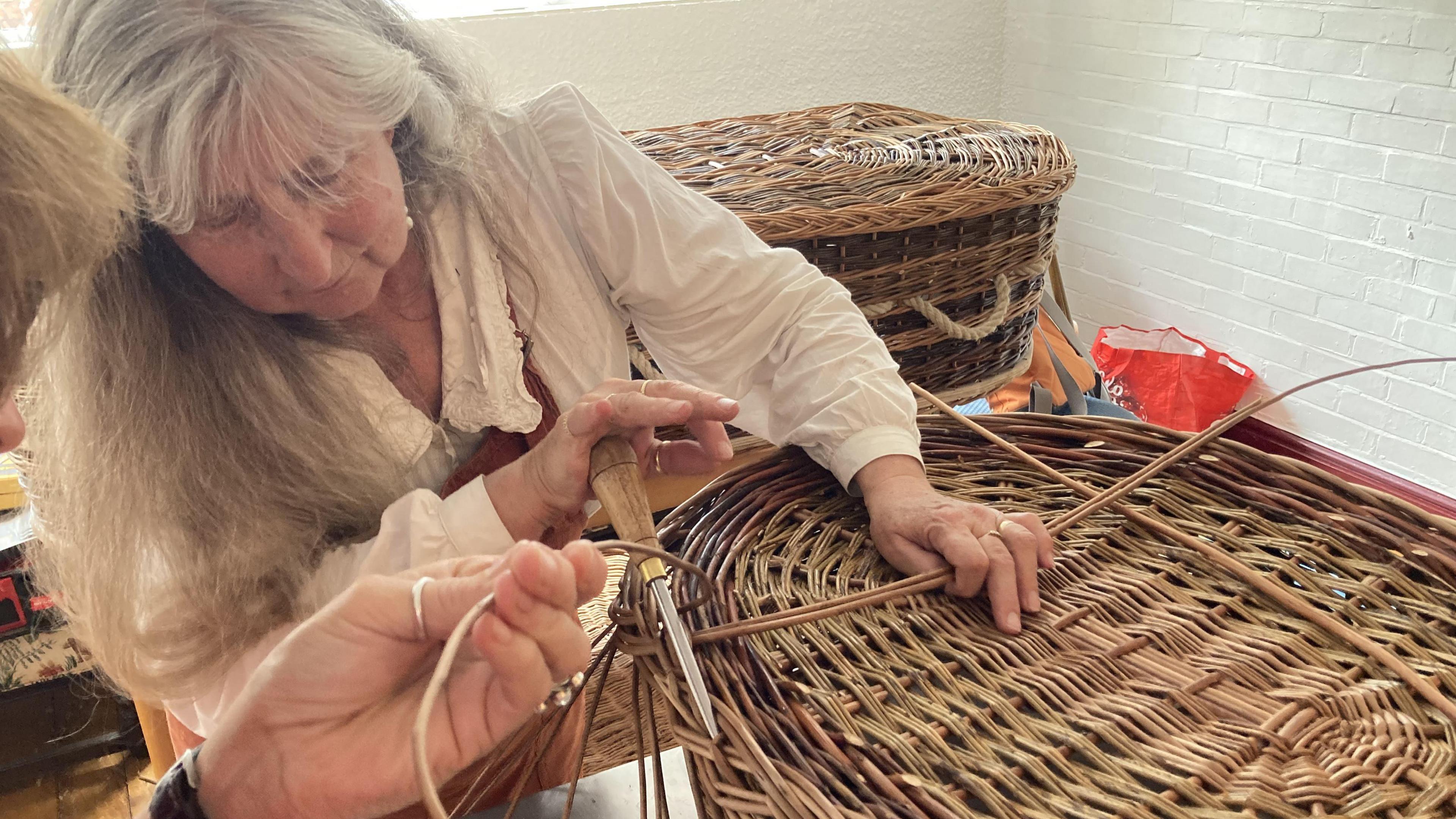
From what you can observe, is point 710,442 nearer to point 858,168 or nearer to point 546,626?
point 546,626

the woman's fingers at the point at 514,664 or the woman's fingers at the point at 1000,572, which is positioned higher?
the woman's fingers at the point at 514,664

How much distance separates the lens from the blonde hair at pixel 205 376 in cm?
60

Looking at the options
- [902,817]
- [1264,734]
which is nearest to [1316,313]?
[1264,734]

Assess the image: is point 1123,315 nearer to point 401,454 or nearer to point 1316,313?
point 1316,313

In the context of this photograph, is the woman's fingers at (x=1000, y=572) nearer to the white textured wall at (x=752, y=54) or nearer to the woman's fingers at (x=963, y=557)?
the woman's fingers at (x=963, y=557)

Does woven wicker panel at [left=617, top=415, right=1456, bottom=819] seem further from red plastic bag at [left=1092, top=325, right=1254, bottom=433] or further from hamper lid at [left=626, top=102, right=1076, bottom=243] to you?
red plastic bag at [left=1092, top=325, right=1254, bottom=433]

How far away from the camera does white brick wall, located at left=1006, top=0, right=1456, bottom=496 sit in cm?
179

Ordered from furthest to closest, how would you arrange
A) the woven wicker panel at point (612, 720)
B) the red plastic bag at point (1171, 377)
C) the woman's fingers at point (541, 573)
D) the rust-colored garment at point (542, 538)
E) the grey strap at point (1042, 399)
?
the red plastic bag at point (1171, 377), the grey strap at point (1042, 399), the woven wicker panel at point (612, 720), the rust-colored garment at point (542, 538), the woman's fingers at point (541, 573)

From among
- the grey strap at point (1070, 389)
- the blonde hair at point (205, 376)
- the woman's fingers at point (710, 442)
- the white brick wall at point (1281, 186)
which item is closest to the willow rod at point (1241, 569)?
the woman's fingers at point (710, 442)

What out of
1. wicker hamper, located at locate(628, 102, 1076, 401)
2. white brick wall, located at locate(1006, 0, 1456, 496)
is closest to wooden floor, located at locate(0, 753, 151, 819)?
wicker hamper, located at locate(628, 102, 1076, 401)

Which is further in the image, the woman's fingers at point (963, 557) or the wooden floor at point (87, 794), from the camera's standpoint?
the wooden floor at point (87, 794)

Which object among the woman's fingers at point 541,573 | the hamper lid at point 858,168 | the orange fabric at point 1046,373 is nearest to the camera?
the woman's fingers at point 541,573

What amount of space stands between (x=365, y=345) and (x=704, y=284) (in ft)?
0.93

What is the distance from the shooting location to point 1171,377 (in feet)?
7.31
